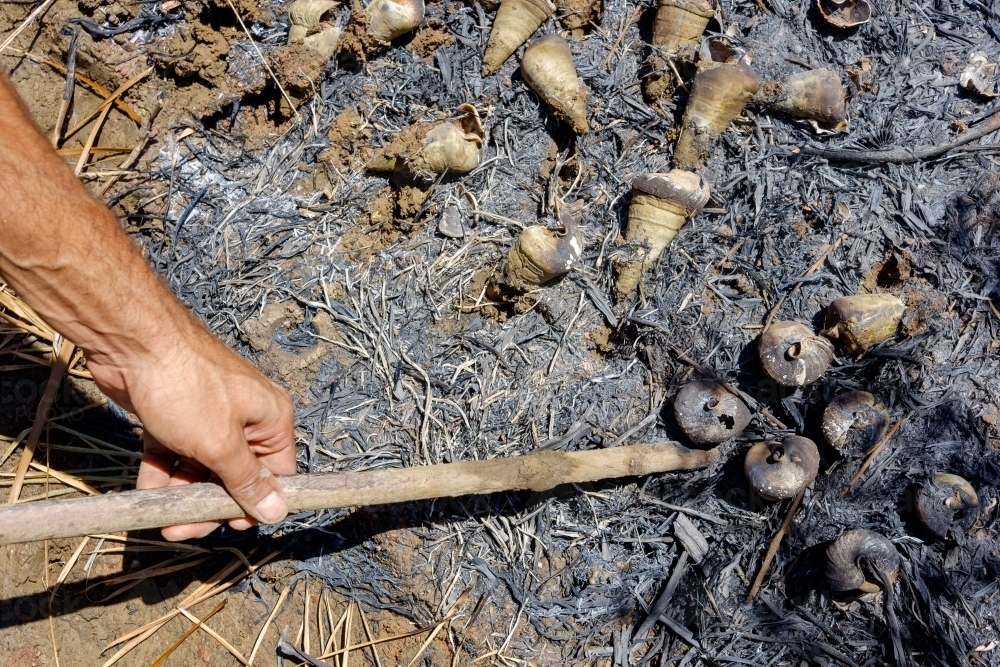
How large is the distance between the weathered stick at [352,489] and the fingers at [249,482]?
0.04 meters

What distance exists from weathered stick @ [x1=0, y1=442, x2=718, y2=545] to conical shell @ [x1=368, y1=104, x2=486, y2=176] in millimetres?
1245

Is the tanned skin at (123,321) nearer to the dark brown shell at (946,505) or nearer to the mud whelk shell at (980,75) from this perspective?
the dark brown shell at (946,505)

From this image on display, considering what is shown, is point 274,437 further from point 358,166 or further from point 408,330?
point 358,166

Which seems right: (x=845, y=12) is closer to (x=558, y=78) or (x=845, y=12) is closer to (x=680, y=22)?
(x=680, y=22)

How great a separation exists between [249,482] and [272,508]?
14 cm

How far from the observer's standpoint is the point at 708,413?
2855mm

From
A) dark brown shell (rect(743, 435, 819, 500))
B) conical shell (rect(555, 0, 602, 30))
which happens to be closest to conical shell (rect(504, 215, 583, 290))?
conical shell (rect(555, 0, 602, 30))

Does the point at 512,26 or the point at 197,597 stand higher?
the point at 512,26

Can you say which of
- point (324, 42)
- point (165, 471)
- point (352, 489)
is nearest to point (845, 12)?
point (324, 42)

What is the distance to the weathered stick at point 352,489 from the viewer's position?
2.04 m

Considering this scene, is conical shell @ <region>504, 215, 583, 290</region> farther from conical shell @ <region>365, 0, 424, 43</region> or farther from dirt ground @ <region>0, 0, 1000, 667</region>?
conical shell @ <region>365, 0, 424, 43</region>

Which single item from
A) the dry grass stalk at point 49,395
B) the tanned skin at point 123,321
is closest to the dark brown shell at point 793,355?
the tanned skin at point 123,321

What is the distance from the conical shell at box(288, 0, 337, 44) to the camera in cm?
312

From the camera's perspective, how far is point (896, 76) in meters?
3.19
